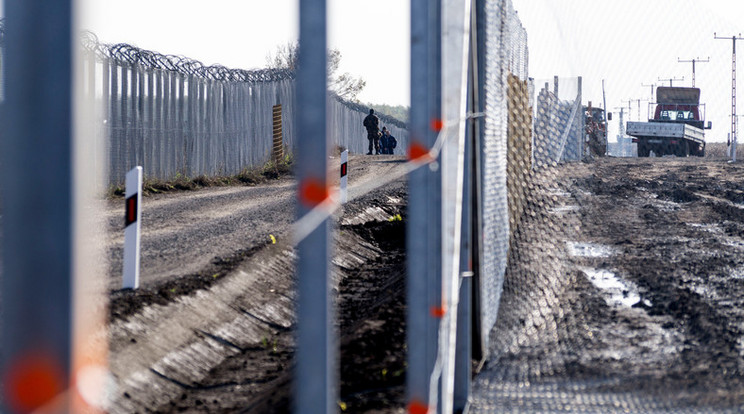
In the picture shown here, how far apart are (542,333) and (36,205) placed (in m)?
5.93

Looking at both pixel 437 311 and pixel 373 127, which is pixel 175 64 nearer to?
pixel 373 127

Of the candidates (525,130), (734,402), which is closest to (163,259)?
(525,130)

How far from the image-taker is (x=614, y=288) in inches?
363

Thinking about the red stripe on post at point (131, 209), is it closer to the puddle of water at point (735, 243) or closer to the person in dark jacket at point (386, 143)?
the puddle of water at point (735, 243)

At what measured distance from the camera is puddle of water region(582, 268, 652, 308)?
848 centimetres

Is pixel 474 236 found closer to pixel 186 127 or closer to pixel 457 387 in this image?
pixel 457 387

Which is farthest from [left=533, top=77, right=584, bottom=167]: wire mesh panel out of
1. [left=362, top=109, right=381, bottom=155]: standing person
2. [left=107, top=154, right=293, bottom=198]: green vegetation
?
[left=362, top=109, right=381, bottom=155]: standing person

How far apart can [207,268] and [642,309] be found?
12.9 ft

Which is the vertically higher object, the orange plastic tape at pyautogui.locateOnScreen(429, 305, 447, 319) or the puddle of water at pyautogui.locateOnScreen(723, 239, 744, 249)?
the orange plastic tape at pyautogui.locateOnScreen(429, 305, 447, 319)

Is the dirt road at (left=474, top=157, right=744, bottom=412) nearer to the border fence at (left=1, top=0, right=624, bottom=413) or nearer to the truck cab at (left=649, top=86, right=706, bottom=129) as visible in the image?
the border fence at (left=1, top=0, right=624, bottom=413)

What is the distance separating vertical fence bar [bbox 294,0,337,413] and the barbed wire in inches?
470

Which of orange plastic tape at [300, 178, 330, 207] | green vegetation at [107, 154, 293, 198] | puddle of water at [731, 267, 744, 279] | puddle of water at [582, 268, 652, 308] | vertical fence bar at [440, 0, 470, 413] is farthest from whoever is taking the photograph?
green vegetation at [107, 154, 293, 198]

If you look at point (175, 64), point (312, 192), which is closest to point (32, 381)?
point (312, 192)

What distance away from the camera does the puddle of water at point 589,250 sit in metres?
11.6
